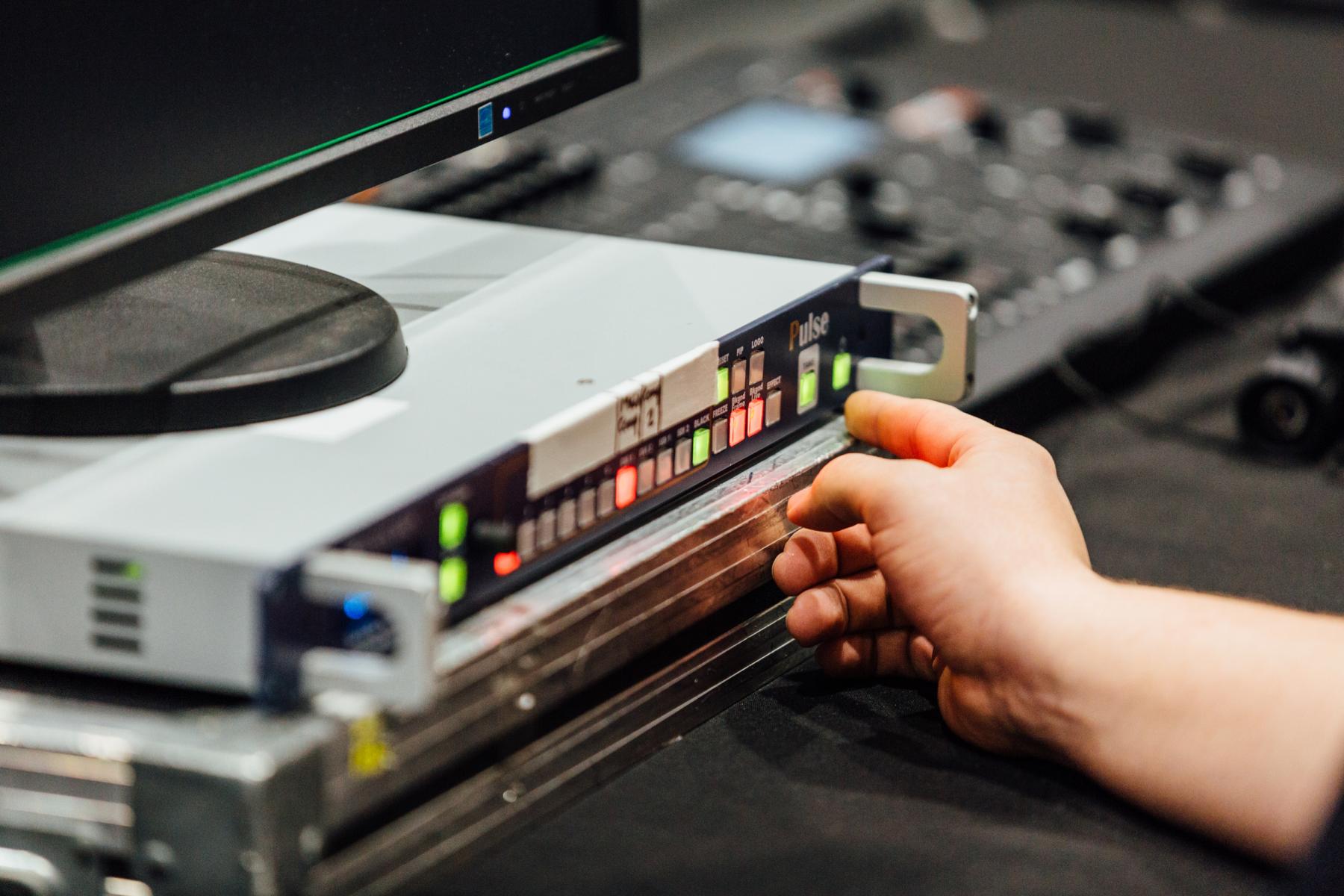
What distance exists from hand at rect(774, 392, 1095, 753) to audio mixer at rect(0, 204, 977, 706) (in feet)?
0.23

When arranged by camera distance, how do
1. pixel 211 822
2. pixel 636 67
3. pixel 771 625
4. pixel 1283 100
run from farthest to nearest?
pixel 1283 100, pixel 636 67, pixel 771 625, pixel 211 822

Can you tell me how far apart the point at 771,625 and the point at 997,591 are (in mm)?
149

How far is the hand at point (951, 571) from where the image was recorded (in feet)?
2.32

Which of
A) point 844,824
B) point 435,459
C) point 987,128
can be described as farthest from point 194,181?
point 987,128

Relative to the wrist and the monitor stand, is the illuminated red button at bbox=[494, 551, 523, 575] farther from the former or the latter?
the wrist

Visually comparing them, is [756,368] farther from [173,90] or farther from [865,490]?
[173,90]


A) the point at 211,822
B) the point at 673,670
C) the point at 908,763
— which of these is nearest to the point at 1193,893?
the point at 908,763

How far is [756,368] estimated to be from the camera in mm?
815

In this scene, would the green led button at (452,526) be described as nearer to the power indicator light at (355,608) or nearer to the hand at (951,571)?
the power indicator light at (355,608)

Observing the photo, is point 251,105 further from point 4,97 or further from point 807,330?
point 807,330

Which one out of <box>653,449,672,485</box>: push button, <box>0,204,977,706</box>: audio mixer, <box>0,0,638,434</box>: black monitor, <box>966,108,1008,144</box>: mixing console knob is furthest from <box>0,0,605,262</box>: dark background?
<box>966,108,1008,144</box>: mixing console knob

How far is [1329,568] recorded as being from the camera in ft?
3.28

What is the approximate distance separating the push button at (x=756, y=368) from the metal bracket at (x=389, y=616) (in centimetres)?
26

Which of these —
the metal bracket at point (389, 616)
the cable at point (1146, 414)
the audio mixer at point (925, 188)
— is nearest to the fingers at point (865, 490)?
the metal bracket at point (389, 616)
